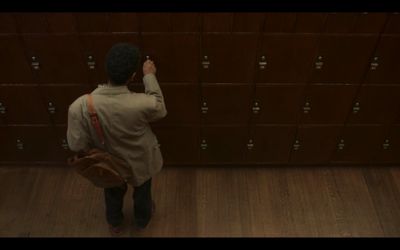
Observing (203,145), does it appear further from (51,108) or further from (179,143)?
(51,108)

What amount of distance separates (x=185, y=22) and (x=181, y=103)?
0.55 m

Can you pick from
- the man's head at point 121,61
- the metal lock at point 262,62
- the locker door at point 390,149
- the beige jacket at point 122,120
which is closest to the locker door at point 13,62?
the beige jacket at point 122,120

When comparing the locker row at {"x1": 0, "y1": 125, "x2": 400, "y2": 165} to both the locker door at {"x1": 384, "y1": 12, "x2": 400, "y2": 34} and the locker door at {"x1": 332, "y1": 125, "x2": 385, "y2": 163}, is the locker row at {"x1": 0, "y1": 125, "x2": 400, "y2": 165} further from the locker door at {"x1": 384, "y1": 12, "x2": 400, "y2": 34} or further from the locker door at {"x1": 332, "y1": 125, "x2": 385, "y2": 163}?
the locker door at {"x1": 384, "y1": 12, "x2": 400, "y2": 34}

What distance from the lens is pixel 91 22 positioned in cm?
207

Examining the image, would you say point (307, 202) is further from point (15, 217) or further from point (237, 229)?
point (15, 217)

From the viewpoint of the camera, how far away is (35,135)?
2.67 meters

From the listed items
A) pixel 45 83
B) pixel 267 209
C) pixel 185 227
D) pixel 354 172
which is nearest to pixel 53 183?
pixel 45 83

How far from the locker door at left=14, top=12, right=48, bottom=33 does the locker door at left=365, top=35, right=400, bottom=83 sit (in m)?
1.72

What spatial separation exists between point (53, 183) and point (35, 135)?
1.19ft

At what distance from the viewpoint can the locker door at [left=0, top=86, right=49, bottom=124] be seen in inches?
94.7

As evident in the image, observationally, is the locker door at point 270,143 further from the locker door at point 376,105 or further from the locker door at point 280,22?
the locker door at point 280,22

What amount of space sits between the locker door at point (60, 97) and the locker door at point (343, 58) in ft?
4.29

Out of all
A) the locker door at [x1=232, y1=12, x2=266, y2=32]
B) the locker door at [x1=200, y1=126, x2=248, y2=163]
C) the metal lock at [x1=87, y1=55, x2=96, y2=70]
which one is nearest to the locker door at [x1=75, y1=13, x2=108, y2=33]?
the metal lock at [x1=87, y1=55, x2=96, y2=70]

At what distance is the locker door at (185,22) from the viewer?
6.70ft
